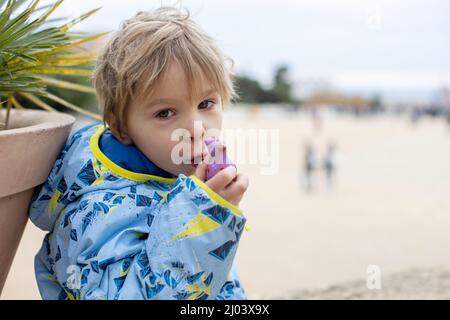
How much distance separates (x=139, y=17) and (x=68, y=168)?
1.58 feet

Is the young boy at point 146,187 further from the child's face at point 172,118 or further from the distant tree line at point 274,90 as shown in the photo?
the distant tree line at point 274,90

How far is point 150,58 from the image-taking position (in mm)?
1520

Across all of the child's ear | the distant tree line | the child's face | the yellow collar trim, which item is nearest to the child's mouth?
the child's face

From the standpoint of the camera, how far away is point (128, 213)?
1459 millimetres

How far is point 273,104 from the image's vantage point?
6134 cm

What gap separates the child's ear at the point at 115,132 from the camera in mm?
1670

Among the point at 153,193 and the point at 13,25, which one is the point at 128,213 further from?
the point at 13,25

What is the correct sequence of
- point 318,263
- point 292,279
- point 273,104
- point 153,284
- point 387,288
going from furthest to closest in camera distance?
1. point 273,104
2. point 318,263
3. point 292,279
4. point 387,288
5. point 153,284

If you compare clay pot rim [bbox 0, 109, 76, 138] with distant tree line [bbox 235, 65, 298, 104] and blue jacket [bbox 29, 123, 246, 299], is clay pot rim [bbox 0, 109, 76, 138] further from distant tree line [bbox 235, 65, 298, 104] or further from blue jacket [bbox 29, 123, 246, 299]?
distant tree line [bbox 235, 65, 298, 104]
